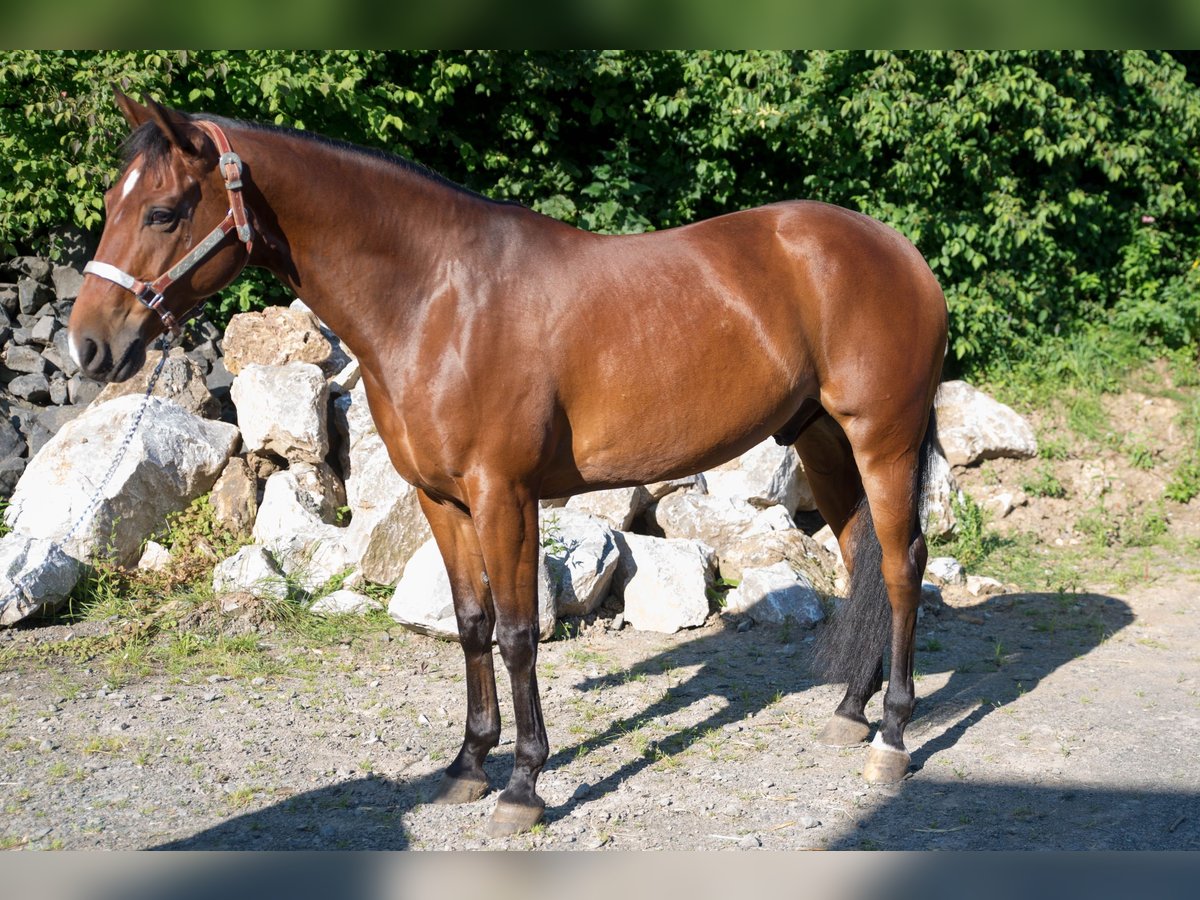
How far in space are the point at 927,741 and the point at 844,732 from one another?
369mm

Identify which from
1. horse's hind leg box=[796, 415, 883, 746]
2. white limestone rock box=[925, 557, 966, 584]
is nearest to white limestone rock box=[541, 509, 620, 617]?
horse's hind leg box=[796, 415, 883, 746]

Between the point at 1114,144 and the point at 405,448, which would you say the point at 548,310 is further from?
the point at 1114,144

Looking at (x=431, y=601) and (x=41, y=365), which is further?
(x=41, y=365)

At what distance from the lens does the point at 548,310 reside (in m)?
3.42

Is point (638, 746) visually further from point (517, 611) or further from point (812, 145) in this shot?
point (812, 145)

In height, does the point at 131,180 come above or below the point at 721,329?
above

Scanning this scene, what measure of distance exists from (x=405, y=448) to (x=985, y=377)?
653cm

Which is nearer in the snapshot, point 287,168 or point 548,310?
point 287,168

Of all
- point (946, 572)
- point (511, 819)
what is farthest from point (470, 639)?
point (946, 572)

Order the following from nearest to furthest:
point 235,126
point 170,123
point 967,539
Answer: point 170,123
point 235,126
point 967,539

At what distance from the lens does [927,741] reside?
4.28 meters
